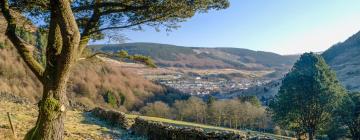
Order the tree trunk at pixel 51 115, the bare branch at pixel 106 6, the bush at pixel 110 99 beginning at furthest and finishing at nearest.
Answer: the bush at pixel 110 99 < the bare branch at pixel 106 6 < the tree trunk at pixel 51 115

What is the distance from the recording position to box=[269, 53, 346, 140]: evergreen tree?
209 feet

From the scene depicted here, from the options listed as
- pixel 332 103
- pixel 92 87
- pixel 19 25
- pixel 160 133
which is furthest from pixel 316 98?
pixel 92 87

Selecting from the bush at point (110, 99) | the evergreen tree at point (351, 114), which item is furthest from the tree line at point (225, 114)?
the evergreen tree at point (351, 114)

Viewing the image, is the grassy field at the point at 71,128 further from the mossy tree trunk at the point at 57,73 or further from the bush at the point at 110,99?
the bush at the point at 110,99

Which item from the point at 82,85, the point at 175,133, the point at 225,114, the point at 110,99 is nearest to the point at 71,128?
the point at 175,133

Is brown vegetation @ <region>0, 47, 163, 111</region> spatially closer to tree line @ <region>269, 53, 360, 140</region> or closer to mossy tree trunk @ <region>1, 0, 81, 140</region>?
tree line @ <region>269, 53, 360, 140</region>

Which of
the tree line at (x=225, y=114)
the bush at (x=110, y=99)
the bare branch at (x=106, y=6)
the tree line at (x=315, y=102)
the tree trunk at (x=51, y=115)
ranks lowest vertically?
the tree line at (x=225, y=114)

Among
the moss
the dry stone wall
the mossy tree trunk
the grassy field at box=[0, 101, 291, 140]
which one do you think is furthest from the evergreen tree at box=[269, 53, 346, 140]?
the moss

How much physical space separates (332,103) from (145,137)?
142ft

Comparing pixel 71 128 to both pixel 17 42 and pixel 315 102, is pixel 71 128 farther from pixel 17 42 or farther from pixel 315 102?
pixel 315 102

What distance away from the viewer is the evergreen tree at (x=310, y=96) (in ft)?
209

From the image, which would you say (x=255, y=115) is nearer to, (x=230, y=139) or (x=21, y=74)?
(x=21, y=74)

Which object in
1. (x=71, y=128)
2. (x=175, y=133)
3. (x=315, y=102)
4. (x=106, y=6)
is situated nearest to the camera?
(x=106, y=6)

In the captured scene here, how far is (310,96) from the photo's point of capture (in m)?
64.3
